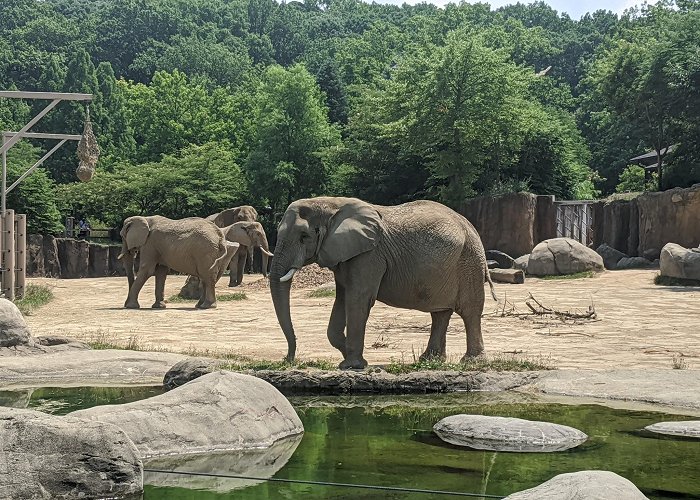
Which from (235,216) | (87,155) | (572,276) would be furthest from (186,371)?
(235,216)

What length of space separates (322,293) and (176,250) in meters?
4.25

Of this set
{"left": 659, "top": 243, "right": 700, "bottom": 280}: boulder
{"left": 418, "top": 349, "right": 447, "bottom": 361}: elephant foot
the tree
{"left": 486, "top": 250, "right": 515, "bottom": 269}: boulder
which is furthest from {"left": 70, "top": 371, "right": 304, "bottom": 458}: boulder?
the tree

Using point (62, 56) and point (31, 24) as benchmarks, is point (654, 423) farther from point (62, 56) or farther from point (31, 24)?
point (31, 24)

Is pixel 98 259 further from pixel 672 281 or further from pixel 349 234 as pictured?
pixel 349 234

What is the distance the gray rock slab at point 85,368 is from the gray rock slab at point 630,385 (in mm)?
4447

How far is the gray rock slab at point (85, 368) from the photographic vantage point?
12695mm

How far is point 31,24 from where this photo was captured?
107m

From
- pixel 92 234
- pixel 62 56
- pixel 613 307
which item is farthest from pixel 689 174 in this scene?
pixel 62 56

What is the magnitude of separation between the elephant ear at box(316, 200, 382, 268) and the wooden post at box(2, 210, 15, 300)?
1070 cm

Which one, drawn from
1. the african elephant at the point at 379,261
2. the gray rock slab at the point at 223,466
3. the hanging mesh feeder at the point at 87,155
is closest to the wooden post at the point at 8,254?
the hanging mesh feeder at the point at 87,155

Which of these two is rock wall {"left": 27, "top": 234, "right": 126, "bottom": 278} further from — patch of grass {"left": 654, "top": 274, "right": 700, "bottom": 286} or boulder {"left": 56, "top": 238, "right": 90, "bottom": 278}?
patch of grass {"left": 654, "top": 274, "right": 700, "bottom": 286}

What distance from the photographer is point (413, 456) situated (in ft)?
29.7

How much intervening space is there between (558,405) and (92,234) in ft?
124

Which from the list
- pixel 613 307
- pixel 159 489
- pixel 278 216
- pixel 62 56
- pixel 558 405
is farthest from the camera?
pixel 62 56
